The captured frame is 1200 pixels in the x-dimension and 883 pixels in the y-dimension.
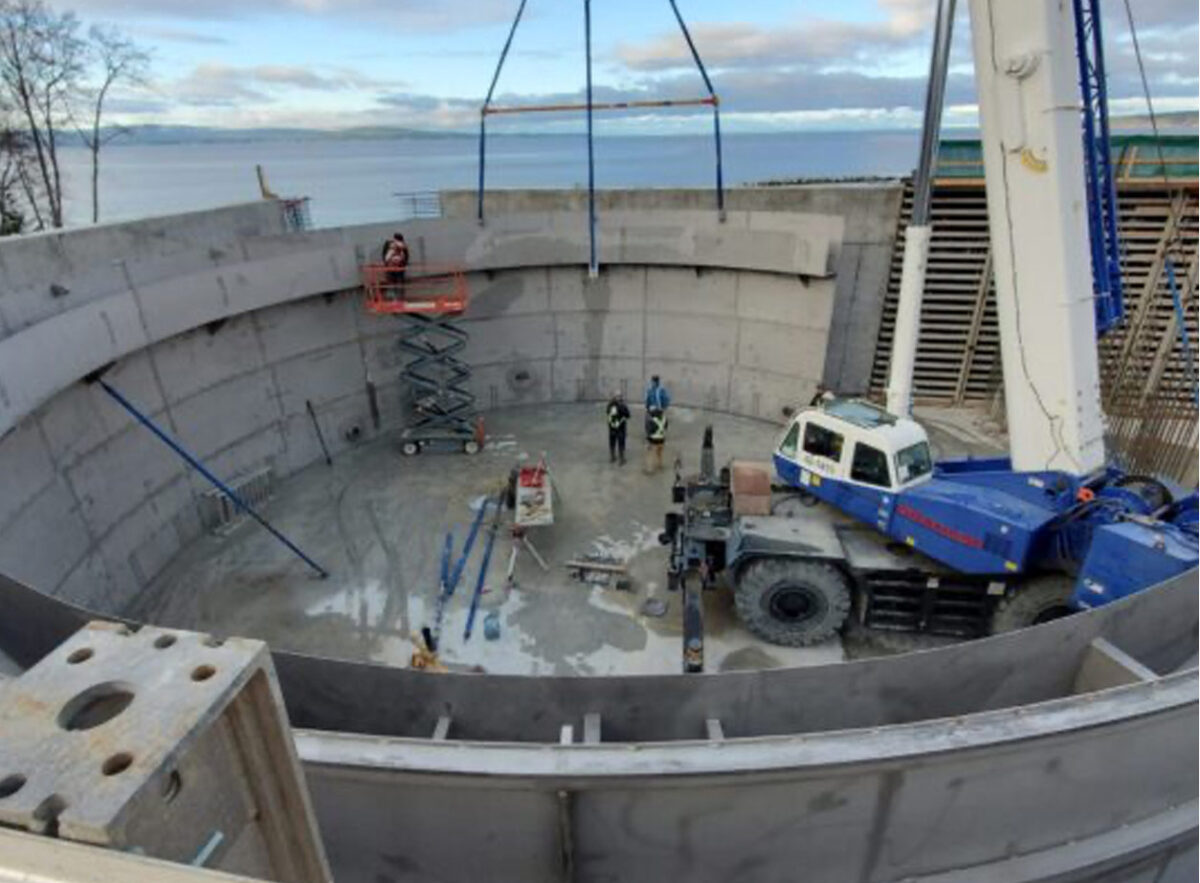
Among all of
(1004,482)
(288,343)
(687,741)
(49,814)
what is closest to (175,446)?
(288,343)

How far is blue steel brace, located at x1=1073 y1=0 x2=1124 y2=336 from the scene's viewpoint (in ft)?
21.8

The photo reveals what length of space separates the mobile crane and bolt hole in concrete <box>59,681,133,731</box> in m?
6.46

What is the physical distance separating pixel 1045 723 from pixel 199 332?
12.0 metres

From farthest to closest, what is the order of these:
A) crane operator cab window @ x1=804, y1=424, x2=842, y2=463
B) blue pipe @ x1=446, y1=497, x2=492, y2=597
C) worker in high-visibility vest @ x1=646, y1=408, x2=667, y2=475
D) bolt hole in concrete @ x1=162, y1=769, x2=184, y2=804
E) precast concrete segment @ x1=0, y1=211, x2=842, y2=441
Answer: worker in high-visibility vest @ x1=646, y1=408, x2=667, y2=475, blue pipe @ x1=446, y1=497, x2=492, y2=597, precast concrete segment @ x1=0, y1=211, x2=842, y2=441, crane operator cab window @ x1=804, y1=424, x2=842, y2=463, bolt hole in concrete @ x1=162, y1=769, x2=184, y2=804

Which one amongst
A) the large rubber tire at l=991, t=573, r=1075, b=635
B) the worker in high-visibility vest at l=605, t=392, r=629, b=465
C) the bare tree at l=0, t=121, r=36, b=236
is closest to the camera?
the large rubber tire at l=991, t=573, r=1075, b=635

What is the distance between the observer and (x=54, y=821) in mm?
1108

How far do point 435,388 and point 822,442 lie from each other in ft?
26.1

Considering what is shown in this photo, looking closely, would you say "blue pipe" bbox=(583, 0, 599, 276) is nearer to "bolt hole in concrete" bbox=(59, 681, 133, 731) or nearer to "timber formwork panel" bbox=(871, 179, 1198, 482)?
"timber formwork panel" bbox=(871, 179, 1198, 482)

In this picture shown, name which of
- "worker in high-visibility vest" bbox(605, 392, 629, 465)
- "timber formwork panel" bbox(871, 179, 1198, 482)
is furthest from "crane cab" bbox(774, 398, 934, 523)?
"timber formwork panel" bbox(871, 179, 1198, 482)

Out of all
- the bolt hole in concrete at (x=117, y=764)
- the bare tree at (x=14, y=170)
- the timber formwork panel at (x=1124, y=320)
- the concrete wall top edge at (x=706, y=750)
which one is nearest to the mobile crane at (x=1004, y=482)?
the concrete wall top edge at (x=706, y=750)

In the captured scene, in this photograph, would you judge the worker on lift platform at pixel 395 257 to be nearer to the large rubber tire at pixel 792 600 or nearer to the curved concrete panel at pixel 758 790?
the large rubber tire at pixel 792 600

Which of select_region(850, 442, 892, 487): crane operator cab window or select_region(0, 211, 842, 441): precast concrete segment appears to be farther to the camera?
select_region(0, 211, 842, 441): precast concrete segment

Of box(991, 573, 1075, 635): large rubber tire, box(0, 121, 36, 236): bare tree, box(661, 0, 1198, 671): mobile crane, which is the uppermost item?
box(0, 121, 36, 236): bare tree

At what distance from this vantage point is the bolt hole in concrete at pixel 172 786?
1.25 metres
